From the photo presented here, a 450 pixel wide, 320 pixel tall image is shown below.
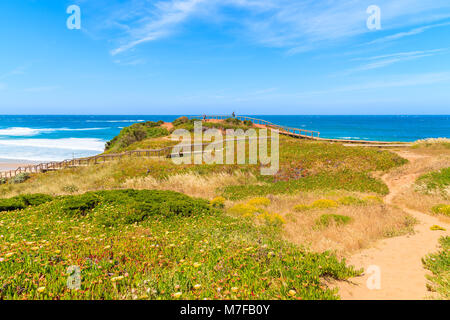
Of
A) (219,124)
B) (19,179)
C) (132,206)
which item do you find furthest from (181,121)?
(132,206)

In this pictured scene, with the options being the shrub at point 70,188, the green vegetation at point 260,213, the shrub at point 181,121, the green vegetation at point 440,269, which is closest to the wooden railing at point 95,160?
the shrub at point 70,188

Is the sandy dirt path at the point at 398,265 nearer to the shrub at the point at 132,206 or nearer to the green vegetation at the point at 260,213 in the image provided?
the green vegetation at the point at 260,213

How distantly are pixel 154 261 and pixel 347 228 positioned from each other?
6315 millimetres

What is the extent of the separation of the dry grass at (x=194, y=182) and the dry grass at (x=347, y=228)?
6008 millimetres

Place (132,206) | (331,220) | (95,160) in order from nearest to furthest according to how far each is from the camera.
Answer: (331,220), (132,206), (95,160)

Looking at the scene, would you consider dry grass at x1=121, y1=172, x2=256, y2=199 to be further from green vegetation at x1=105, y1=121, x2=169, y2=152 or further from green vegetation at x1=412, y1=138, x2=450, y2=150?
green vegetation at x1=105, y1=121, x2=169, y2=152

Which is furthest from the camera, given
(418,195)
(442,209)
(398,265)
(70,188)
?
(70,188)

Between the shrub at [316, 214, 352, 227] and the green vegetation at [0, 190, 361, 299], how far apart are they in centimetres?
204

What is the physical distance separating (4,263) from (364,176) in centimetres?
2029

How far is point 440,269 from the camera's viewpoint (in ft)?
18.6

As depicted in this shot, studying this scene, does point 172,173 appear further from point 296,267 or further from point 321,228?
point 296,267

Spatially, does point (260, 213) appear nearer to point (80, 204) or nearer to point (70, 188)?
point (80, 204)
